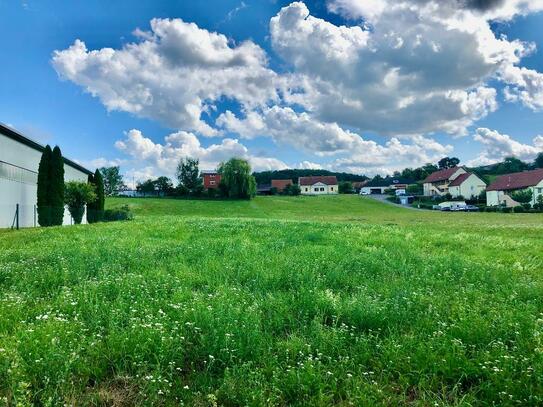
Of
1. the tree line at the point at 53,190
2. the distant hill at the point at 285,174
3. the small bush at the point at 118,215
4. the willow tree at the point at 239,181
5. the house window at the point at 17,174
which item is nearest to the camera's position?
the house window at the point at 17,174

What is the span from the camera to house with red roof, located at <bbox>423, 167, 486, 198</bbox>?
346ft

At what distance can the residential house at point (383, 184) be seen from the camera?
15400cm

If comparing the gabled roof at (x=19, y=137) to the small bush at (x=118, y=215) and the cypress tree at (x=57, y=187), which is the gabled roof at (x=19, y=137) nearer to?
the cypress tree at (x=57, y=187)

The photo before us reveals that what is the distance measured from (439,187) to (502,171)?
30.8m

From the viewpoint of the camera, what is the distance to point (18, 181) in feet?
92.6

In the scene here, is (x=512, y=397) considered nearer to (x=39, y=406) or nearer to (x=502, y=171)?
(x=39, y=406)

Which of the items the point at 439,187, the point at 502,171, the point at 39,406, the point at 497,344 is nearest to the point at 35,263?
the point at 39,406

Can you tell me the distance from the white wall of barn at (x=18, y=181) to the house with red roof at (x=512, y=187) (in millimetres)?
81283

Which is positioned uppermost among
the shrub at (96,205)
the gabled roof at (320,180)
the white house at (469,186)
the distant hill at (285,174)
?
the distant hill at (285,174)

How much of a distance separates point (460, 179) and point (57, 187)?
104m

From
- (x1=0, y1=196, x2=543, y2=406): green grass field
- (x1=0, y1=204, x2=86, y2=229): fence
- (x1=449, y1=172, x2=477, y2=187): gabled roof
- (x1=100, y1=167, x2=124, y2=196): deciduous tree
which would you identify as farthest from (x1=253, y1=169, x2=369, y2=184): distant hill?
(x1=0, y1=196, x2=543, y2=406): green grass field

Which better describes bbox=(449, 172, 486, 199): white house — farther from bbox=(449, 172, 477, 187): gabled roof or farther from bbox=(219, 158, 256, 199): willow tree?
bbox=(219, 158, 256, 199): willow tree

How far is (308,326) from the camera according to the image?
16.0 feet

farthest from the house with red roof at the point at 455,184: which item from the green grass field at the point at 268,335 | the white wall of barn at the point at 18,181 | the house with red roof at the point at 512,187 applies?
the green grass field at the point at 268,335
